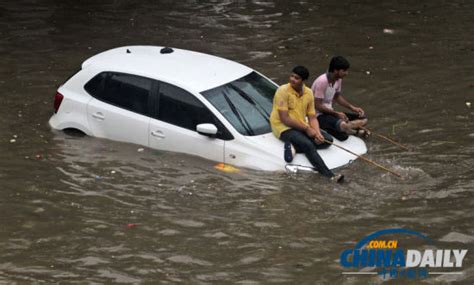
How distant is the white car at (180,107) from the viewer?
11.7 metres

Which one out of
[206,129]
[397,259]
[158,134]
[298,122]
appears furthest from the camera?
[158,134]

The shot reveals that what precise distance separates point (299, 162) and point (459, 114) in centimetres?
380

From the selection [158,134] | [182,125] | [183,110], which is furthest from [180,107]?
[158,134]

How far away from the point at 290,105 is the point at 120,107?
2511 millimetres

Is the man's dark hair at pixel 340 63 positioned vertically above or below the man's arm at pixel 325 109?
above

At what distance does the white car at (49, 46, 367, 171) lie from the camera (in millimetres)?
11680

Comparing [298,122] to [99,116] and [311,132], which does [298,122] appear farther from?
[99,116]

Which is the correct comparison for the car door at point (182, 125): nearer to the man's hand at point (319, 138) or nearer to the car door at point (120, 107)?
the car door at point (120, 107)

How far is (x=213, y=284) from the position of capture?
905cm

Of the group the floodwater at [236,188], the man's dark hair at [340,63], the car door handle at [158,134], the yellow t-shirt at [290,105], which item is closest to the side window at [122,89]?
the car door handle at [158,134]

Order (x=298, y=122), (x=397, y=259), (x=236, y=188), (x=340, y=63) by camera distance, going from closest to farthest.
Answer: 1. (x=397, y=259)
2. (x=236, y=188)
3. (x=298, y=122)
4. (x=340, y=63)

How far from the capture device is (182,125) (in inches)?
474

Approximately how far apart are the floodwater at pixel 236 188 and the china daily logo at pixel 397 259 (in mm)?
97

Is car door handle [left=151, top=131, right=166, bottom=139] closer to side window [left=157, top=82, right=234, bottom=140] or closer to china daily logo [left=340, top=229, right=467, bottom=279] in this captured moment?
side window [left=157, top=82, right=234, bottom=140]
